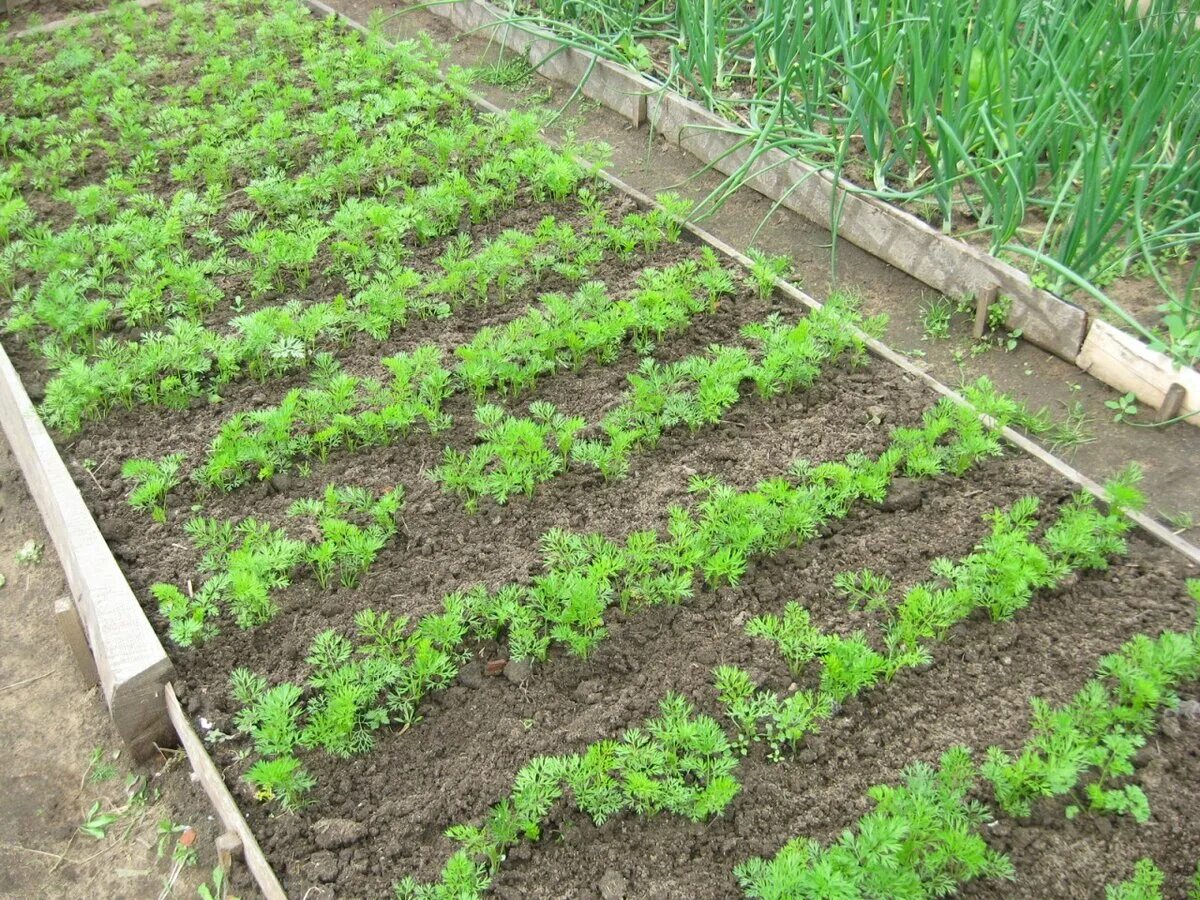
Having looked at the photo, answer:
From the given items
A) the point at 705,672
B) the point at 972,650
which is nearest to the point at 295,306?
the point at 705,672

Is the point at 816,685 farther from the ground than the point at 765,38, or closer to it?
closer to it

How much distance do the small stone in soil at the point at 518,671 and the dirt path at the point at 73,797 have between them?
81 centimetres

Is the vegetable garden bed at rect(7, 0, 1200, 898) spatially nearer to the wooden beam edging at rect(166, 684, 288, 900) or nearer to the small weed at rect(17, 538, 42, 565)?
the wooden beam edging at rect(166, 684, 288, 900)

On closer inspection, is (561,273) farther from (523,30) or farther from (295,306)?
(523,30)

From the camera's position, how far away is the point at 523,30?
5.77 metres

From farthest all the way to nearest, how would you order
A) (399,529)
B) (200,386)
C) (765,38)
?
1. (765,38)
2. (200,386)
3. (399,529)

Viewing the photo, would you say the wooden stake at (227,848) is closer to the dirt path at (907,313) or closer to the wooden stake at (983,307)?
the dirt path at (907,313)

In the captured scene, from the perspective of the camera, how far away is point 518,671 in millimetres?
2701

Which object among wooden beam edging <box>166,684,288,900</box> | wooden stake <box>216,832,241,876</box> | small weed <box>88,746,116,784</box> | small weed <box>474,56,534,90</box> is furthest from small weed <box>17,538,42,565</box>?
small weed <box>474,56,534,90</box>

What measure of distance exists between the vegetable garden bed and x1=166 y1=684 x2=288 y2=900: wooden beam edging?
45 millimetres

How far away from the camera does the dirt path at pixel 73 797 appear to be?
251cm

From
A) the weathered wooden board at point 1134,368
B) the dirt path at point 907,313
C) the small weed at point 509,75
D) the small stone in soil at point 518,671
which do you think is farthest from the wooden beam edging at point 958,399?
the small stone in soil at point 518,671

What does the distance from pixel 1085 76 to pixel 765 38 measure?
55.5 inches

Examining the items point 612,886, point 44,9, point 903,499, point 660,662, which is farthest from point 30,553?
point 44,9
